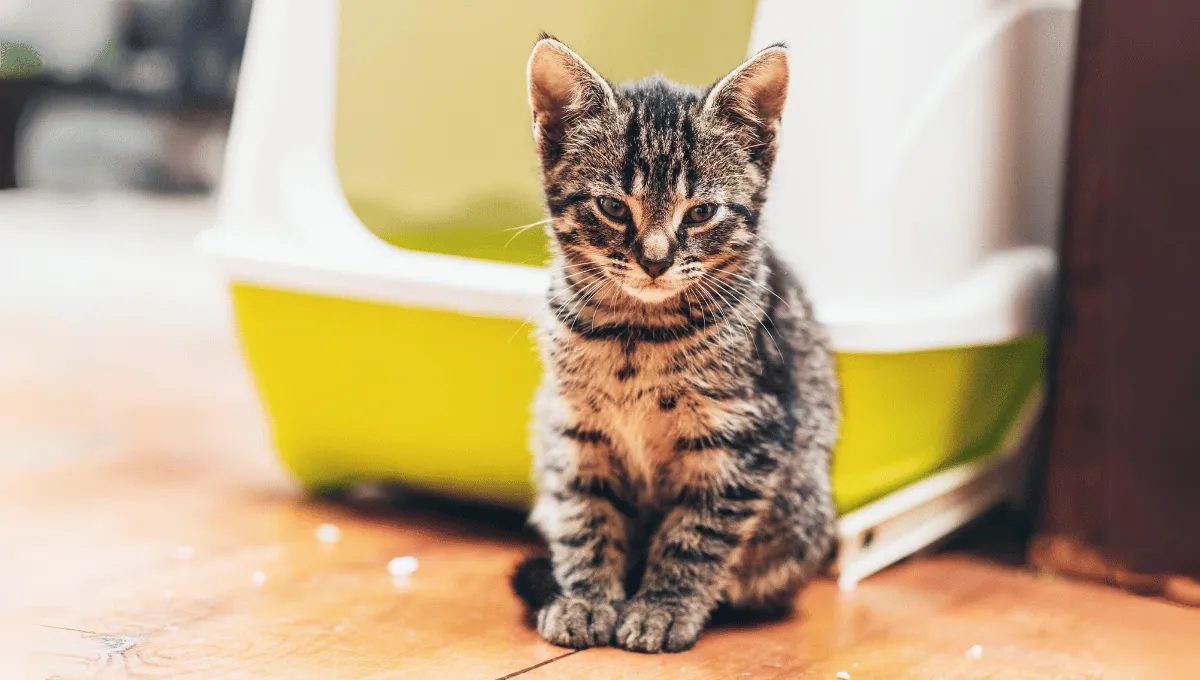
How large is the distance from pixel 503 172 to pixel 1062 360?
33.1 inches

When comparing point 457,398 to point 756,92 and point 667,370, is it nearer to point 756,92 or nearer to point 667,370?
point 667,370

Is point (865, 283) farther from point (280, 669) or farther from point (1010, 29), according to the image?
point (280, 669)

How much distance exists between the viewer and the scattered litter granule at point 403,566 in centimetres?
146

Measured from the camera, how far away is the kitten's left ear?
1.14m

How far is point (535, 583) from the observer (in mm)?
1324

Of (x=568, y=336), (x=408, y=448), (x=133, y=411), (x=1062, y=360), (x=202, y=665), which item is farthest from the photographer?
(x=133, y=411)

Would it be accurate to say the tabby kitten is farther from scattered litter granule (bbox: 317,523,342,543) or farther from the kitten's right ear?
scattered litter granule (bbox: 317,523,342,543)

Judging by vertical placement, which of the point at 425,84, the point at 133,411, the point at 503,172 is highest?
the point at 425,84

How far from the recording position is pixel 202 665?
114cm

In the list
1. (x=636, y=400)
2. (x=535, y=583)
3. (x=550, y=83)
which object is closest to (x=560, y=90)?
(x=550, y=83)

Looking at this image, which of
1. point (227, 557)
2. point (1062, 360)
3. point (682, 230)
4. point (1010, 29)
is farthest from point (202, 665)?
point (1010, 29)

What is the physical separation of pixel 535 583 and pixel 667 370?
316 mm

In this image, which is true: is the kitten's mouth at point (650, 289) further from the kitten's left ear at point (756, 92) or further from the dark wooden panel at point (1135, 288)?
the dark wooden panel at point (1135, 288)

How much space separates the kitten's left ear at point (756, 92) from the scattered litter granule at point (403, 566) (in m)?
0.73
